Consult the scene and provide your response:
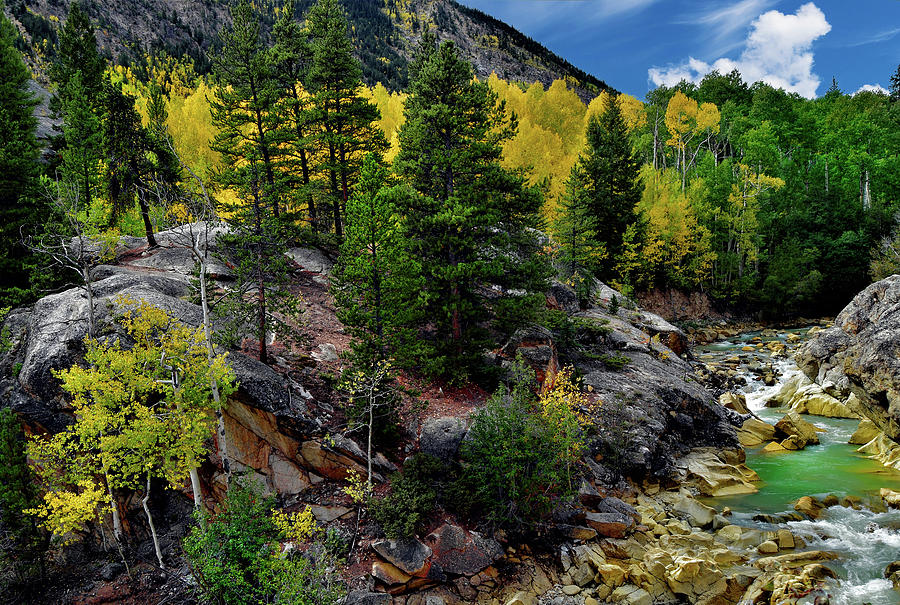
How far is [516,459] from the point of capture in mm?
16062

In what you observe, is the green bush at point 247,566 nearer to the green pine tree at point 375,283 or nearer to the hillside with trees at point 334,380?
the hillside with trees at point 334,380

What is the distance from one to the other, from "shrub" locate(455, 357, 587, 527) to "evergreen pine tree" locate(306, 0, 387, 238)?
683 inches

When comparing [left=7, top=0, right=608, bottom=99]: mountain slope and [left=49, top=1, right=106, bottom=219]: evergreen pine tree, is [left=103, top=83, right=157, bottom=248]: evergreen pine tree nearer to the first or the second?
[left=49, top=1, right=106, bottom=219]: evergreen pine tree

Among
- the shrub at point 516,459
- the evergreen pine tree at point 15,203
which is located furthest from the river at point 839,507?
the evergreen pine tree at point 15,203

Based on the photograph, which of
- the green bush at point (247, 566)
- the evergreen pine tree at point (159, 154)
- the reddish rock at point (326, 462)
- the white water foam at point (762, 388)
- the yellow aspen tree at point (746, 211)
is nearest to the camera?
the green bush at point (247, 566)

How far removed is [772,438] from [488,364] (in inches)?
633

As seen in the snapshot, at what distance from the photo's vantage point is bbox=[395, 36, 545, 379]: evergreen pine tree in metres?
20.1

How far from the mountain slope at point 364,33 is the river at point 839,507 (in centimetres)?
12155

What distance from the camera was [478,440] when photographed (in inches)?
633

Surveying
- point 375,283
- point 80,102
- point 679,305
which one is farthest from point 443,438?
point 679,305

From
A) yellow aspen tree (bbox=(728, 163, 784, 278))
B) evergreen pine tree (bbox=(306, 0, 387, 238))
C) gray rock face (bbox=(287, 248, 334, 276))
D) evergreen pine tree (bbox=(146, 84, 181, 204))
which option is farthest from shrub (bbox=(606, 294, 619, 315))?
evergreen pine tree (bbox=(146, 84, 181, 204))

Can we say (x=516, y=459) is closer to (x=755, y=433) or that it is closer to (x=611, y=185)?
(x=755, y=433)

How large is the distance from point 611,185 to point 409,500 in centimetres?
3633

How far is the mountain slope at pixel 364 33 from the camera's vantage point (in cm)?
11062
